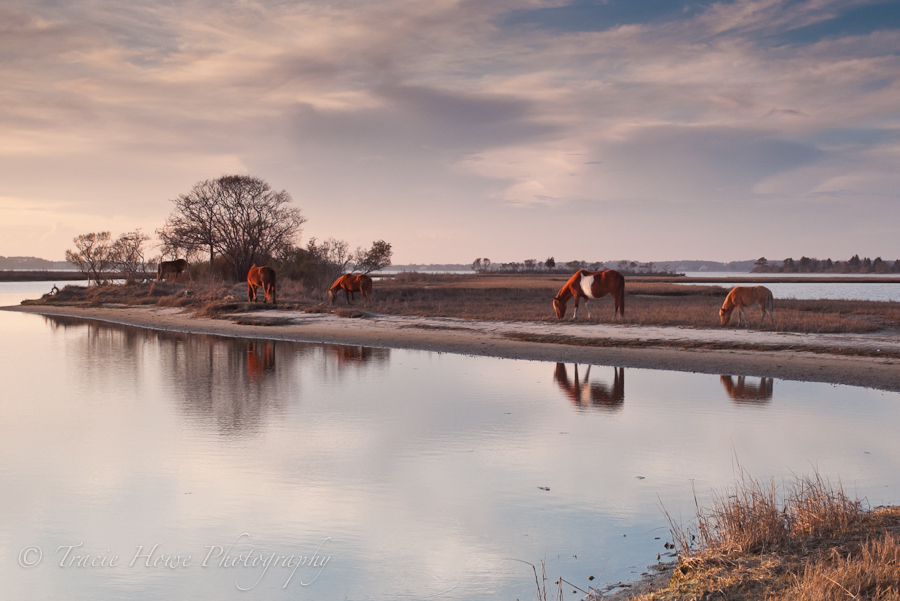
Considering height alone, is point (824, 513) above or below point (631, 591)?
above

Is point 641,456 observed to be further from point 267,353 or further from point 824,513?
point 267,353

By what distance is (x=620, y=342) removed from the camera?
1966 centimetres

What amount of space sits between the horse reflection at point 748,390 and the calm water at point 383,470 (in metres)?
0.08

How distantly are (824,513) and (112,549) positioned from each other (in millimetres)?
6348

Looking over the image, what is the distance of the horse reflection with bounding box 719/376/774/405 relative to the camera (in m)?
12.5

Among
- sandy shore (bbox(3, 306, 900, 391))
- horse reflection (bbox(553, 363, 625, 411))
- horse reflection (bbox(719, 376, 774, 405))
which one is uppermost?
sandy shore (bbox(3, 306, 900, 391))

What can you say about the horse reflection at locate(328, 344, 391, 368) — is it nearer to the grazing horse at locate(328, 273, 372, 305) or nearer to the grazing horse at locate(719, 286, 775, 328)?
the grazing horse at locate(719, 286, 775, 328)

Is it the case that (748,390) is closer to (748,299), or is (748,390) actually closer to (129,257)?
(748,299)

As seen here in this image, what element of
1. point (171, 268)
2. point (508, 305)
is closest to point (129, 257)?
point (171, 268)

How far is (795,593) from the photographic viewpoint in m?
4.26

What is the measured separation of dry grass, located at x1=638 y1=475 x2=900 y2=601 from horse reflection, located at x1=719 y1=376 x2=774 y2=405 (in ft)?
21.5

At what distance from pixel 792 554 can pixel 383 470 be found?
474 cm

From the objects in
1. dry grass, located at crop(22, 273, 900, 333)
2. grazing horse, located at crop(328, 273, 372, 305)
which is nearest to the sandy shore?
dry grass, located at crop(22, 273, 900, 333)

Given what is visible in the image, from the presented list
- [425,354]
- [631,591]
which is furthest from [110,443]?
[425,354]
